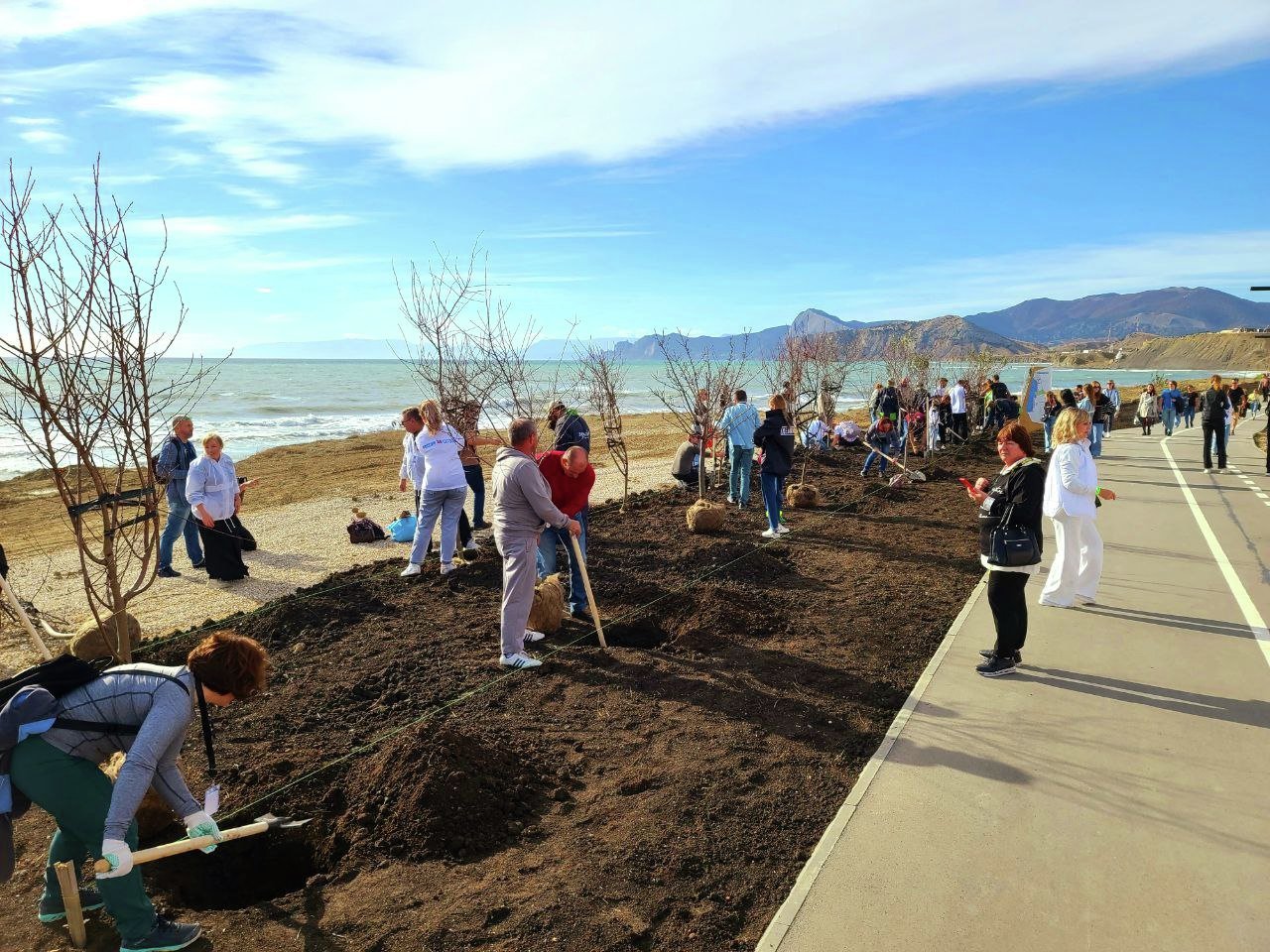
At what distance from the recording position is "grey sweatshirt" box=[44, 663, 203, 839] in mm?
2980

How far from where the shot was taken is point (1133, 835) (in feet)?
12.5

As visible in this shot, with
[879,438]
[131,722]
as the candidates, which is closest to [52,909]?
[131,722]

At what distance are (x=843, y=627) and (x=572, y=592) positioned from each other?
8.41 ft

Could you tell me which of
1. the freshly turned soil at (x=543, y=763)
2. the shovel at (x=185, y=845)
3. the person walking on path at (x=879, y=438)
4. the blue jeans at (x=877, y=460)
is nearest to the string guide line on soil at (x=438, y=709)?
the freshly turned soil at (x=543, y=763)

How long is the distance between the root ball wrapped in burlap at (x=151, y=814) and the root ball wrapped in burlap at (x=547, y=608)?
3.23 metres

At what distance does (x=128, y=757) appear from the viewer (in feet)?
9.80

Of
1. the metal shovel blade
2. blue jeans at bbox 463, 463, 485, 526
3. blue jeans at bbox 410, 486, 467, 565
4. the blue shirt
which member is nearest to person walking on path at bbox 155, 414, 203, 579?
blue jeans at bbox 410, 486, 467, 565

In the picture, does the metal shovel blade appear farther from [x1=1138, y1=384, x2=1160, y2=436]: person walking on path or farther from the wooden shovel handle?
[x1=1138, y1=384, x2=1160, y2=436]: person walking on path

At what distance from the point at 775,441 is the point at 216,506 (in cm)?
697

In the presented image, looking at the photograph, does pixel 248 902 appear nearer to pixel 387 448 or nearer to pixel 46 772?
pixel 46 772

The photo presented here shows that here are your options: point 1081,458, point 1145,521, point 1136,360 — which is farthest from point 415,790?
point 1136,360

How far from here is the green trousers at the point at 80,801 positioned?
3029mm

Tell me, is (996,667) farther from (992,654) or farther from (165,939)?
(165,939)

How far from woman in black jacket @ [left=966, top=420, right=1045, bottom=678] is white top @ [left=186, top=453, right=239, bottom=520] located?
8.14m
